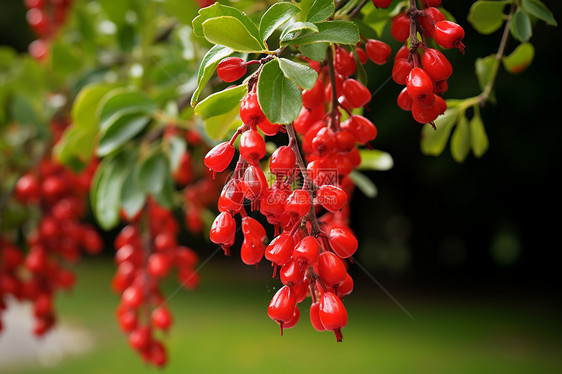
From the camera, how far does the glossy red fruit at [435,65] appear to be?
0.44 metres

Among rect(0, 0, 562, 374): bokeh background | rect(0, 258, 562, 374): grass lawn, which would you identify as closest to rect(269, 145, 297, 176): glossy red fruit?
rect(0, 0, 562, 374): bokeh background

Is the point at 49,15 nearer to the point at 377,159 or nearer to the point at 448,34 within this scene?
the point at 377,159

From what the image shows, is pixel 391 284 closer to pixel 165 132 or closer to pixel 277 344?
pixel 277 344

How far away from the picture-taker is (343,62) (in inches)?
21.2

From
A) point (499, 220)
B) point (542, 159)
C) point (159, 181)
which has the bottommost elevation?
point (499, 220)

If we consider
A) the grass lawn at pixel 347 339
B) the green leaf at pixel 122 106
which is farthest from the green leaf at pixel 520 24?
the grass lawn at pixel 347 339

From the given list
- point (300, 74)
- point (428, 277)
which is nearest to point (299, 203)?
point (300, 74)

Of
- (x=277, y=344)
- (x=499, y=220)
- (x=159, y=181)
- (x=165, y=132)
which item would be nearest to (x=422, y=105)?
(x=159, y=181)

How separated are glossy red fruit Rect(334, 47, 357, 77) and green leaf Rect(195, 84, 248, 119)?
0.11m

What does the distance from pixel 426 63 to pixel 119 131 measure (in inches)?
24.7

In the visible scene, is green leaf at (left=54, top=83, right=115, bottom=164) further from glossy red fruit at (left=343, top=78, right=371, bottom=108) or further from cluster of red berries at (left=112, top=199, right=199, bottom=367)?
glossy red fruit at (left=343, top=78, right=371, bottom=108)

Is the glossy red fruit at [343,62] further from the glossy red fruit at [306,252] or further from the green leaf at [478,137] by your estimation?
the green leaf at [478,137]

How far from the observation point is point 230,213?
462 mm

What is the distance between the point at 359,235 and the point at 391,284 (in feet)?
2.60
